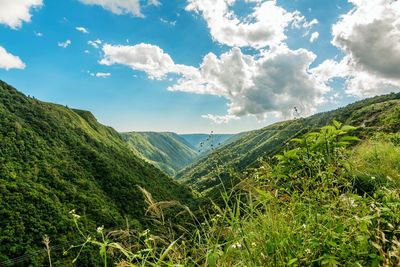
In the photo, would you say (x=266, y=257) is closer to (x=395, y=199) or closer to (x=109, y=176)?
(x=395, y=199)

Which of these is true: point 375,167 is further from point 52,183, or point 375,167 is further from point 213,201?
point 52,183

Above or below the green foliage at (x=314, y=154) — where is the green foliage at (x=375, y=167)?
below

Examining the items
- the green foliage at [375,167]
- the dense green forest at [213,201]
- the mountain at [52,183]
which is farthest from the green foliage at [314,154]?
the mountain at [52,183]

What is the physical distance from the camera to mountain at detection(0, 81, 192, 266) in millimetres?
98000

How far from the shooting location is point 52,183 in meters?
130

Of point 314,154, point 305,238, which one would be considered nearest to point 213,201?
point 314,154

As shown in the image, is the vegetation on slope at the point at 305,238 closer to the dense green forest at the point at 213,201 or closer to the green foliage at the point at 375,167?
the dense green forest at the point at 213,201

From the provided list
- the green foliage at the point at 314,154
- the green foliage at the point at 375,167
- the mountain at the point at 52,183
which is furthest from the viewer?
the mountain at the point at 52,183

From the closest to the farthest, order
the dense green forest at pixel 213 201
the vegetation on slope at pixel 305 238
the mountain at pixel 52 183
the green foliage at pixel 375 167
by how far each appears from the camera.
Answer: the vegetation on slope at pixel 305 238 → the dense green forest at pixel 213 201 → the green foliage at pixel 375 167 → the mountain at pixel 52 183

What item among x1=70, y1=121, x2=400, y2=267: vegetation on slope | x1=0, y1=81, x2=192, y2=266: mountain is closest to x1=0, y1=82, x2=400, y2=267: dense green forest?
x1=70, y1=121, x2=400, y2=267: vegetation on slope

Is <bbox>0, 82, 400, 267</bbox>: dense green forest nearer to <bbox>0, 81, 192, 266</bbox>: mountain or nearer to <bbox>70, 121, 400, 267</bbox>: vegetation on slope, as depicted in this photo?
<bbox>70, 121, 400, 267</bbox>: vegetation on slope

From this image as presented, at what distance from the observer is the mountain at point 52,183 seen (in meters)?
98.0

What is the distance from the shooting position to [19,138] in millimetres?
→ 143000

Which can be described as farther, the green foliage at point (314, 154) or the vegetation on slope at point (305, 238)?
the green foliage at point (314, 154)
